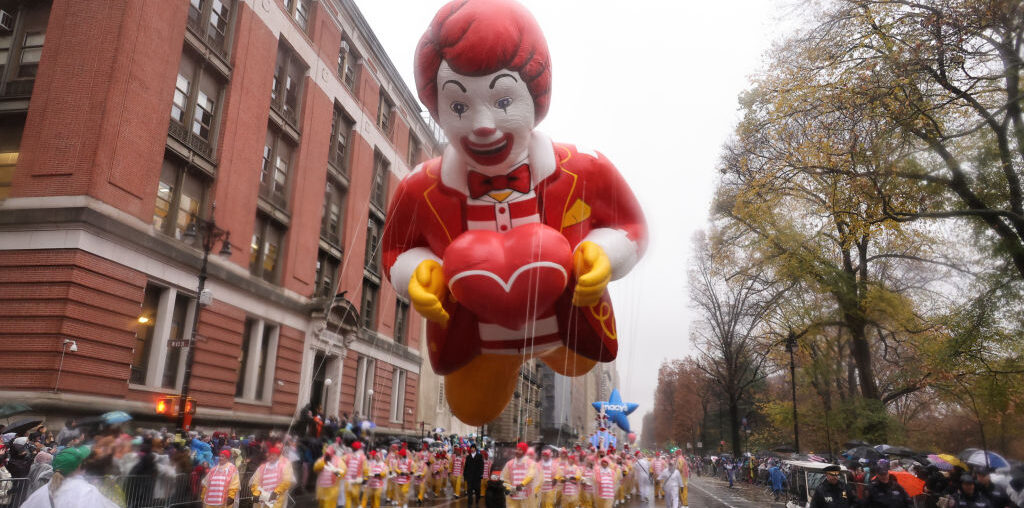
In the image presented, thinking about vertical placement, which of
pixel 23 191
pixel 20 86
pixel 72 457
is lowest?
pixel 72 457

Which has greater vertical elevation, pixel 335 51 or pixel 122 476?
pixel 335 51

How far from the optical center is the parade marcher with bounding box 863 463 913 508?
7438mm

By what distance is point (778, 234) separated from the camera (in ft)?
65.6

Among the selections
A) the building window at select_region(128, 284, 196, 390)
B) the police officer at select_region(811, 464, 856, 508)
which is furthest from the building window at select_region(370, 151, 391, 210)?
the police officer at select_region(811, 464, 856, 508)

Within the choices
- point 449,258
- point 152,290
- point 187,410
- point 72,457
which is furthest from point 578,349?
point 152,290

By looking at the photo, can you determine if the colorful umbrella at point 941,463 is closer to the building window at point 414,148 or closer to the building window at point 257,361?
the building window at point 257,361

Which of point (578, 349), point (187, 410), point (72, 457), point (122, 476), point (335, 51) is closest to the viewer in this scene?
point (72, 457)

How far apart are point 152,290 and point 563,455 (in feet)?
36.5

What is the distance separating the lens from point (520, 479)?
37.5ft

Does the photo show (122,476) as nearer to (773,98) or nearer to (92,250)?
(92,250)

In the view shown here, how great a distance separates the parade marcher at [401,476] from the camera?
1492 cm

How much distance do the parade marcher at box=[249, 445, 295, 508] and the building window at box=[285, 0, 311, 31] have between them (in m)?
16.9

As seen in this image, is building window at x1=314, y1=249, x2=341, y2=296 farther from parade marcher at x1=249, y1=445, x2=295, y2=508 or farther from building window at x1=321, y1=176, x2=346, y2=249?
parade marcher at x1=249, y1=445, x2=295, y2=508

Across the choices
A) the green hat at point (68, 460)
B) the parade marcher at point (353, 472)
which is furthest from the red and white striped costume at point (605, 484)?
the green hat at point (68, 460)
